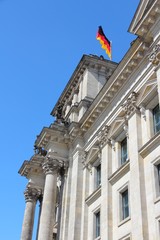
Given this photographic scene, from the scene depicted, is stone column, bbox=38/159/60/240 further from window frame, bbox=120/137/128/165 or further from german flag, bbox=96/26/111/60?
german flag, bbox=96/26/111/60

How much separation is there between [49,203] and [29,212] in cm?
839

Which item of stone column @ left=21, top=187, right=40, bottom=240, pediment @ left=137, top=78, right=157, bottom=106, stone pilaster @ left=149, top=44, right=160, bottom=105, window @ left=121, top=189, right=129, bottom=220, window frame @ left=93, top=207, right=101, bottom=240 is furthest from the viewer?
stone column @ left=21, top=187, right=40, bottom=240

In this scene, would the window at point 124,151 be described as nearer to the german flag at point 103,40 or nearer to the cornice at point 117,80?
the cornice at point 117,80

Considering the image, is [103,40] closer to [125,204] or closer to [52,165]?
[52,165]

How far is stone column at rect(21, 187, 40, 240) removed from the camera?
38.3m

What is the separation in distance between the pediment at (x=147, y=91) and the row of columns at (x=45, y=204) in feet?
37.7

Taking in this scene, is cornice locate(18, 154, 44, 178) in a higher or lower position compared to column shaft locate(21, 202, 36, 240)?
higher

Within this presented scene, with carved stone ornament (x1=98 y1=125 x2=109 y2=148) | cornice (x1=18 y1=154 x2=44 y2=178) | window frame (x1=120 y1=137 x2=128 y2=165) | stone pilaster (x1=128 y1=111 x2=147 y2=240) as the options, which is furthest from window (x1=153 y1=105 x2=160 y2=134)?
cornice (x1=18 y1=154 x2=44 y2=178)

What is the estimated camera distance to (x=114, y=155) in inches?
1142

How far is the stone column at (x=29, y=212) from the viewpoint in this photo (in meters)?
38.3

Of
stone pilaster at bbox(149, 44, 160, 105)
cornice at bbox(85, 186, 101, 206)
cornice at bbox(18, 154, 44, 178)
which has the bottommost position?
A: cornice at bbox(85, 186, 101, 206)

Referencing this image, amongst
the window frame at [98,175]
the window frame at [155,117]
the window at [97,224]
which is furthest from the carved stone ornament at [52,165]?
the window frame at [155,117]

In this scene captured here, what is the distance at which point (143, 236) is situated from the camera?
21031 millimetres

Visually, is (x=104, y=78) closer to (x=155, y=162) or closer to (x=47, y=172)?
(x=47, y=172)
